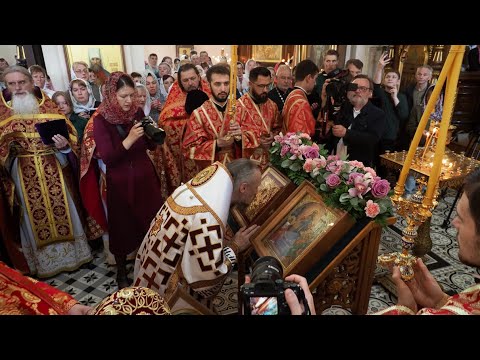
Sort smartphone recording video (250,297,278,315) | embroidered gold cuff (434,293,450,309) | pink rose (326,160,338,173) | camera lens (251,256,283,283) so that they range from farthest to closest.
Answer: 1. pink rose (326,160,338,173)
2. embroidered gold cuff (434,293,450,309)
3. camera lens (251,256,283,283)
4. smartphone recording video (250,297,278,315)

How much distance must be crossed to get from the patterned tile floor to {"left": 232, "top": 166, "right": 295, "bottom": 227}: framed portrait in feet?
3.41

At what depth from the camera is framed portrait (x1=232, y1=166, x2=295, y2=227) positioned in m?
2.81

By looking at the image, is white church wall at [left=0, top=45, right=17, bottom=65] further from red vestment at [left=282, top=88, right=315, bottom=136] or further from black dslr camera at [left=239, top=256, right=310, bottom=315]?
black dslr camera at [left=239, top=256, right=310, bottom=315]

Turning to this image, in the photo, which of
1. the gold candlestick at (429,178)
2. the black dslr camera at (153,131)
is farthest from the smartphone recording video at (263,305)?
the black dslr camera at (153,131)

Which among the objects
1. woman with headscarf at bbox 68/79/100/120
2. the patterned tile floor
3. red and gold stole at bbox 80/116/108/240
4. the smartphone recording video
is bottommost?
the patterned tile floor

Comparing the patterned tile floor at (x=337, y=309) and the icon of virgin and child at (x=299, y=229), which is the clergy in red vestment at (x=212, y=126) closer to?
the patterned tile floor at (x=337, y=309)

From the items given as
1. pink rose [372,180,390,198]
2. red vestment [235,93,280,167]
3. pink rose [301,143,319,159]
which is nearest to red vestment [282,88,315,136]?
red vestment [235,93,280,167]

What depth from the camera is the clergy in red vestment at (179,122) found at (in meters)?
4.59

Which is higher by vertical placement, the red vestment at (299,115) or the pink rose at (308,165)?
the red vestment at (299,115)

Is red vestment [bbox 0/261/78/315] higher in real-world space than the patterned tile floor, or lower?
higher

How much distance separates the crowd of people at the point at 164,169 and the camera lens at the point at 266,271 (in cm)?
12

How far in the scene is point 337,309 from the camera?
3.34 m

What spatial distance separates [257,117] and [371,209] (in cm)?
246
